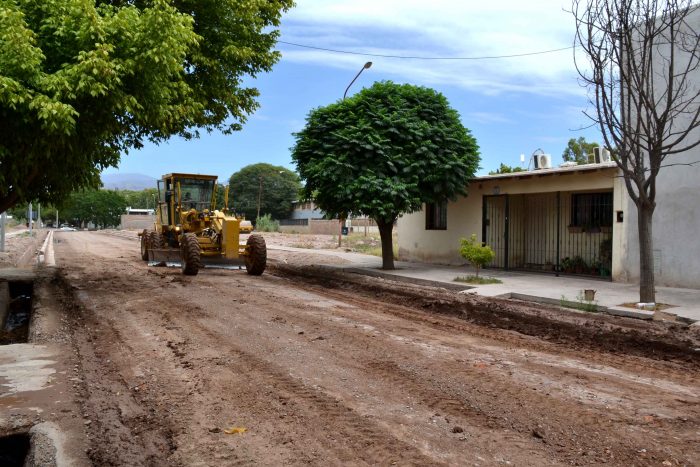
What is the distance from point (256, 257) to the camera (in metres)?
16.6

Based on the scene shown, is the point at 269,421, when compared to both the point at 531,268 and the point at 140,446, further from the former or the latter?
the point at 531,268

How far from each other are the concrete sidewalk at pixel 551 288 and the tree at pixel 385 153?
208 centimetres

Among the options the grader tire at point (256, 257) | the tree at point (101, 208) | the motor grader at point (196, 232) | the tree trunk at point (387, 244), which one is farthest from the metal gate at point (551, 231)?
the tree at point (101, 208)

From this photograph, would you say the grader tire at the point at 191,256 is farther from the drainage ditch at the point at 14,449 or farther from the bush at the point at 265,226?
the bush at the point at 265,226

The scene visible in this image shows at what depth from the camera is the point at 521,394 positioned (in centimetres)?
567

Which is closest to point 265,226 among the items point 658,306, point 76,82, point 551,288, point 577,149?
point 577,149

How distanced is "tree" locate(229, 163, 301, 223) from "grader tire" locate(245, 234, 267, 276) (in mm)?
72910

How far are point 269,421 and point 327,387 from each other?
1040 millimetres

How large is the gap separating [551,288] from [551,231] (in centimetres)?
522

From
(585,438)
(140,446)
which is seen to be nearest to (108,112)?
(140,446)

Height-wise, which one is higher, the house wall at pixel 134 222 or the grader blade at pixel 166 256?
the house wall at pixel 134 222

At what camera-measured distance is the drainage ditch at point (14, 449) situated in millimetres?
4641

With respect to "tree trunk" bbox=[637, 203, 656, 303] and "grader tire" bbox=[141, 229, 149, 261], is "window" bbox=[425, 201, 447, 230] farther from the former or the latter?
"grader tire" bbox=[141, 229, 149, 261]

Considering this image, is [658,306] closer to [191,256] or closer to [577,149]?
[191,256]
